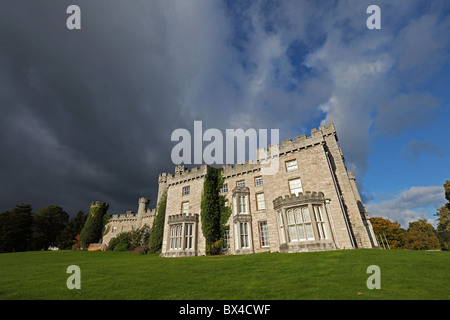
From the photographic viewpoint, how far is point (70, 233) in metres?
50.6

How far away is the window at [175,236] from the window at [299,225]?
14319 mm

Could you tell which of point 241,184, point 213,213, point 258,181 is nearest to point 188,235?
point 213,213

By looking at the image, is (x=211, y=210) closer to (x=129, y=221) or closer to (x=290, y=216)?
(x=290, y=216)

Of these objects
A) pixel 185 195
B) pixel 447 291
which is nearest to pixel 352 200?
pixel 447 291

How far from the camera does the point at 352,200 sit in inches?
744

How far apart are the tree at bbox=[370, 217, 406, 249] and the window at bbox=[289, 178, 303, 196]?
47.8 meters

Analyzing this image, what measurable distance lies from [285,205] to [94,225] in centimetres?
4831

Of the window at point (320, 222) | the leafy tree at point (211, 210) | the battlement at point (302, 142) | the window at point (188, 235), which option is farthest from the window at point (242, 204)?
the window at point (320, 222)

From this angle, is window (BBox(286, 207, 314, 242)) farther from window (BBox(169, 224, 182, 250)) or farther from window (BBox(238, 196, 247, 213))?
window (BBox(169, 224, 182, 250))

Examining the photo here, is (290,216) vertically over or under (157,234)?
under

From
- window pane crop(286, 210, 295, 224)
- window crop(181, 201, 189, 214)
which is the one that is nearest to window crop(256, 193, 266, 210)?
window pane crop(286, 210, 295, 224)
